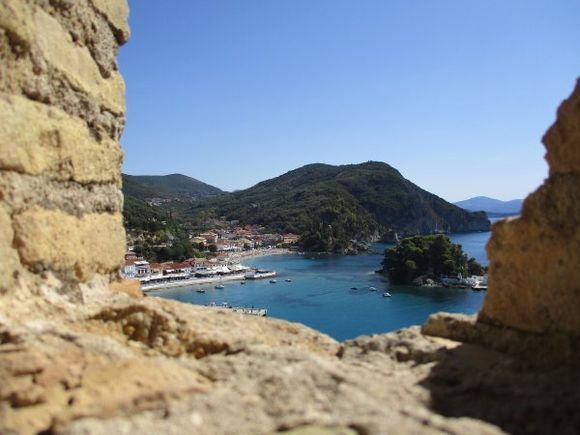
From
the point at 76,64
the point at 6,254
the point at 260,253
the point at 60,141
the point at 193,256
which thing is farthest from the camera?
the point at 260,253

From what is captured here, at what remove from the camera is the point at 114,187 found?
4.80 metres

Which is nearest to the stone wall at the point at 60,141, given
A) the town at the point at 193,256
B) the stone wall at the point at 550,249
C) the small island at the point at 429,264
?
the stone wall at the point at 550,249

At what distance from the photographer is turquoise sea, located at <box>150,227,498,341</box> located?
48188 mm

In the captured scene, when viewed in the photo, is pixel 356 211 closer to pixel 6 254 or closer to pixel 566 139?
pixel 566 139

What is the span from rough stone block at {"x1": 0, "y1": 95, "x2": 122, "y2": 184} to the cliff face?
0.05ft

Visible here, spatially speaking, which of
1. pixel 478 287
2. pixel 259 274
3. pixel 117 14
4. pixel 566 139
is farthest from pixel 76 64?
pixel 259 274

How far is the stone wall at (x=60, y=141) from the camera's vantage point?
139 inches

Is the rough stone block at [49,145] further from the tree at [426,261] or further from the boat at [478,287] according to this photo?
the tree at [426,261]

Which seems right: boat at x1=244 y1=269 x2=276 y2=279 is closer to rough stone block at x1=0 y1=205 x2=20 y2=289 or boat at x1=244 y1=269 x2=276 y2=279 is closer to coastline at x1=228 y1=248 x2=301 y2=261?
coastline at x1=228 y1=248 x2=301 y2=261

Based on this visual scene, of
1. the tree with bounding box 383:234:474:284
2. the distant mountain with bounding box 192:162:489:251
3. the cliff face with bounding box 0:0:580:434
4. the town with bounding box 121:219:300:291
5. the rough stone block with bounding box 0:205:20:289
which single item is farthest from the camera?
the distant mountain with bounding box 192:162:489:251

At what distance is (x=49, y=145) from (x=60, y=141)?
0.12m

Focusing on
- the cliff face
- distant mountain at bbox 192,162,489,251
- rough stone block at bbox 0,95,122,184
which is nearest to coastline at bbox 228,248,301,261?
distant mountain at bbox 192,162,489,251

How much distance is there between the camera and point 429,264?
69.2m

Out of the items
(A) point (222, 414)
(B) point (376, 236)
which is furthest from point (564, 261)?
(B) point (376, 236)
